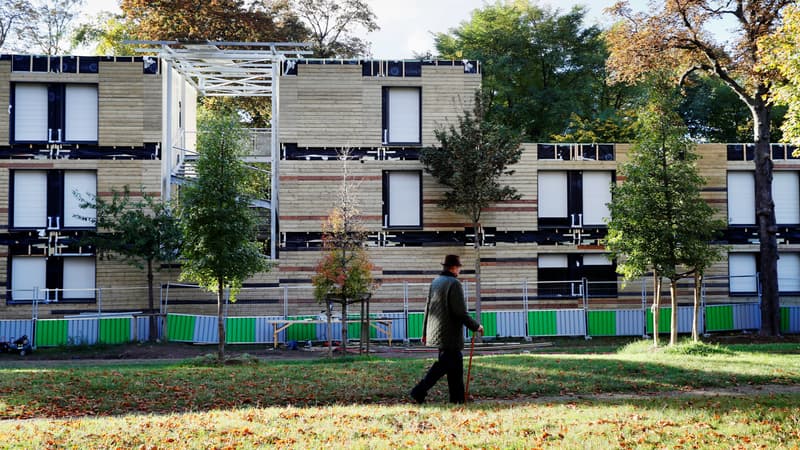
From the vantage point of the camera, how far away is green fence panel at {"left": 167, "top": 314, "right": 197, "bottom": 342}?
1043 inches

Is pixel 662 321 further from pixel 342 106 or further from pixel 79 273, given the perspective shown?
pixel 79 273

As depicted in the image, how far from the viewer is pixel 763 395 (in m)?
12.4

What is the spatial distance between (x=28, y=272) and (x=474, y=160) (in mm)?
16880

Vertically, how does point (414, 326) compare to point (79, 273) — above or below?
below

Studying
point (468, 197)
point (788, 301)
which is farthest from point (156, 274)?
point (788, 301)

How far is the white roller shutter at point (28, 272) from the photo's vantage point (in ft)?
92.4

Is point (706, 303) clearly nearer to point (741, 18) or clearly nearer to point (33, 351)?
point (741, 18)

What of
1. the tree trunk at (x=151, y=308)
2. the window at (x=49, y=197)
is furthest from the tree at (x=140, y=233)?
the window at (x=49, y=197)

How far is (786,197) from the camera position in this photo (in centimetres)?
3111

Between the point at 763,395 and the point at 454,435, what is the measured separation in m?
6.33

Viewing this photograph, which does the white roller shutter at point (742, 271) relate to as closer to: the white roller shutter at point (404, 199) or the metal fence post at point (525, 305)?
the metal fence post at point (525, 305)

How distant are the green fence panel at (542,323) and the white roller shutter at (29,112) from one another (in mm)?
19066

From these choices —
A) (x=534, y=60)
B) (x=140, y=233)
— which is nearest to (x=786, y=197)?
(x=534, y=60)

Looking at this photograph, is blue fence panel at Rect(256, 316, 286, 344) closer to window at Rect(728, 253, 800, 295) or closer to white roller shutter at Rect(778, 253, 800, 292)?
window at Rect(728, 253, 800, 295)
